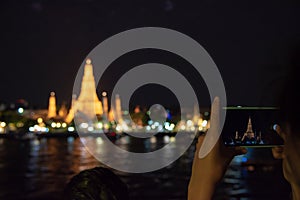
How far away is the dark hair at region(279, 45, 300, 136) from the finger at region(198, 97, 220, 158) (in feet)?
0.84

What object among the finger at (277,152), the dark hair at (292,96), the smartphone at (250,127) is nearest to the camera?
the dark hair at (292,96)

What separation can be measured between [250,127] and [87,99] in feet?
313

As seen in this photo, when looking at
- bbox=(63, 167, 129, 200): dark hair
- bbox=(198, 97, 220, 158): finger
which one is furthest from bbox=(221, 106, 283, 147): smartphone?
bbox=(63, 167, 129, 200): dark hair

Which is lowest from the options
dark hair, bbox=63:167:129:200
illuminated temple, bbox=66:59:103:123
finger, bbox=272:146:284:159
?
dark hair, bbox=63:167:129:200

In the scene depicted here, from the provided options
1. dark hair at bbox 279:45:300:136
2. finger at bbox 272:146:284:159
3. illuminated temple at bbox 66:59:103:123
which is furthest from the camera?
illuminated temple at bbox 66:59:103:123

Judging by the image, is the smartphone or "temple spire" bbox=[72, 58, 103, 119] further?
"temple spire" bbox=[72, 58, 103, 119]

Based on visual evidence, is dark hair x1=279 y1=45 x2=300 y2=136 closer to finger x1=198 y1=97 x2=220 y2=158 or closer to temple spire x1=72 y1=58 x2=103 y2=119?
finger x1=198 y1=97 x2=220 y2=158

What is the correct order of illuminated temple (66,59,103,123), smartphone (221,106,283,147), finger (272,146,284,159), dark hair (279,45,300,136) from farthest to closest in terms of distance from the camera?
illuminated temple (66,59,103,123), smartphone (221,106,283,147), finger (272,146,284,159), dark hair (279,45,300,136)

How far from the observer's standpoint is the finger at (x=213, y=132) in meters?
1.16

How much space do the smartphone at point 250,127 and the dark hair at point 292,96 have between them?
1.19ft

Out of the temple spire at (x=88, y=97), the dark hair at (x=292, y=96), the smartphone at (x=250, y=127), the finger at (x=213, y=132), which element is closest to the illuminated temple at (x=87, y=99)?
the temple spire at (x=88, y=97)

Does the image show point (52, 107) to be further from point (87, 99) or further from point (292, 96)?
point (292, 96)

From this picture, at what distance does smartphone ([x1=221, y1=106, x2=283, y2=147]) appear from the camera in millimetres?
1312

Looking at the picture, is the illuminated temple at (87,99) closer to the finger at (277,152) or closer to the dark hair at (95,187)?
the dark hair at (95,187)
